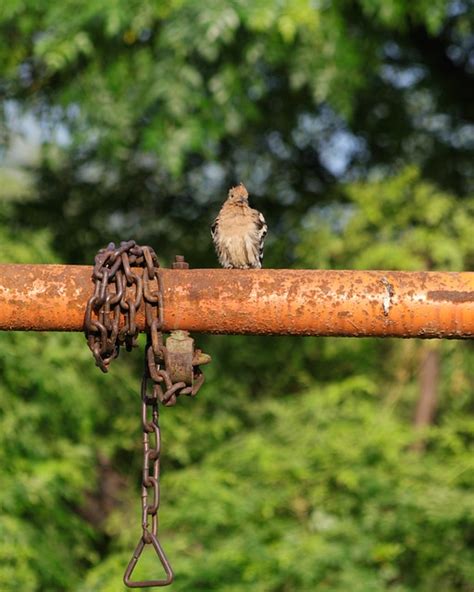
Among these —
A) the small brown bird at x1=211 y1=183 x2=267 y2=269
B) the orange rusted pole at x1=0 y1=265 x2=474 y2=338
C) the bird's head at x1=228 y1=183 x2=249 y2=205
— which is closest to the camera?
the orange rusted pole at x1=0 y1=265 x2=474 y2=338

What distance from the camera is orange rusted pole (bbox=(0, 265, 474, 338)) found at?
253 centimetres

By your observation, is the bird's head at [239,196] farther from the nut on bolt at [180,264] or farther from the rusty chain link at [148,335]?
the rusty chain link at [148,335]

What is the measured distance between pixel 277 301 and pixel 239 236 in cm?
241

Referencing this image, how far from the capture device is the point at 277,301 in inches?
101

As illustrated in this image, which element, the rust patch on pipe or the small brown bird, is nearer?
the rust patch on pipe

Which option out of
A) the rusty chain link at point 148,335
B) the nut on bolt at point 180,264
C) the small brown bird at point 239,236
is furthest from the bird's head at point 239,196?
the rusty chain link at point 148,335

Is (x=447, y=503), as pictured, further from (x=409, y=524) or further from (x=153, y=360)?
(x=153, y=360)

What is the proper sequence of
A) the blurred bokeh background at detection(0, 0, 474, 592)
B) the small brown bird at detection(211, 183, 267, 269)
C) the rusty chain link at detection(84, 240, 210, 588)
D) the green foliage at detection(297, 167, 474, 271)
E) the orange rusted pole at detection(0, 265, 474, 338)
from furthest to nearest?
the green foliage at detection(297, 167, 474, 271), the blurred bokeh background at detection(0, 0, 474, 592), the small brown bird at detection(211, 183, 267, 269), the orange rusted pole at detection(0, 265, 474, 338), the rusty chain link at detection(84, 240, 210, 588)

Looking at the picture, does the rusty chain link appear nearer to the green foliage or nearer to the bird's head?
the bird's head

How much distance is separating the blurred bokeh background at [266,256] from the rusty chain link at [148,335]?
2947 mm

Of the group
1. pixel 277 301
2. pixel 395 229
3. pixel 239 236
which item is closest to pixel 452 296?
pixel 277 301

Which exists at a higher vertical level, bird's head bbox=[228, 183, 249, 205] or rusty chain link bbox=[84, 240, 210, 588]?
bird's head bbox=[228, 183, 249, 205]

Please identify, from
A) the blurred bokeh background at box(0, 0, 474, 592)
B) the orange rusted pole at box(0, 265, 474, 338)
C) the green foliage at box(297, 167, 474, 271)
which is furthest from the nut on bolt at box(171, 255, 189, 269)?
the green foliage at box(297, 167, 474, 271)

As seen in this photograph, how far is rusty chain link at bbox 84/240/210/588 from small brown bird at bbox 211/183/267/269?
2.46m
